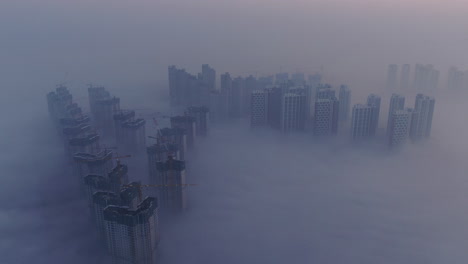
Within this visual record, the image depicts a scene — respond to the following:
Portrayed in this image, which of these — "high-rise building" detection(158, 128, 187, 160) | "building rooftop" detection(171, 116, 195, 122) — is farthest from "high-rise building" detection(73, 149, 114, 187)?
"building rooftop" detection(171, 116, 195, 122)

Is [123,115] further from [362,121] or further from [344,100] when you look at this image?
[344,100]

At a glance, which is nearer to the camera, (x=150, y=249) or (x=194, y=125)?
(x=150, y=249)

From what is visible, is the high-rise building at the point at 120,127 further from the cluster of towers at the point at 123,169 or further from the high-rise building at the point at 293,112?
the high-rise building at the point at 293,112

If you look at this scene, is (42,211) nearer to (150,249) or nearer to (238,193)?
(150,249)

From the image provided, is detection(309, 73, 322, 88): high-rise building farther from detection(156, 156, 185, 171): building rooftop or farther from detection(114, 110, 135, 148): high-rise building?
detection(156, 156, 185, 171): building rooftop

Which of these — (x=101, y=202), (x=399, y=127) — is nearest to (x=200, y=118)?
(x=101, y=202)

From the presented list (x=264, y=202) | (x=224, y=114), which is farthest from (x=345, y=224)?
(x=224, y=114)

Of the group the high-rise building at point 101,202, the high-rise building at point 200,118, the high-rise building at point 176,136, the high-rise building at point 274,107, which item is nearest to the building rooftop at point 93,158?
the high-rise building at point 101,202

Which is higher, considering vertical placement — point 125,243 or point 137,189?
point 137,189
